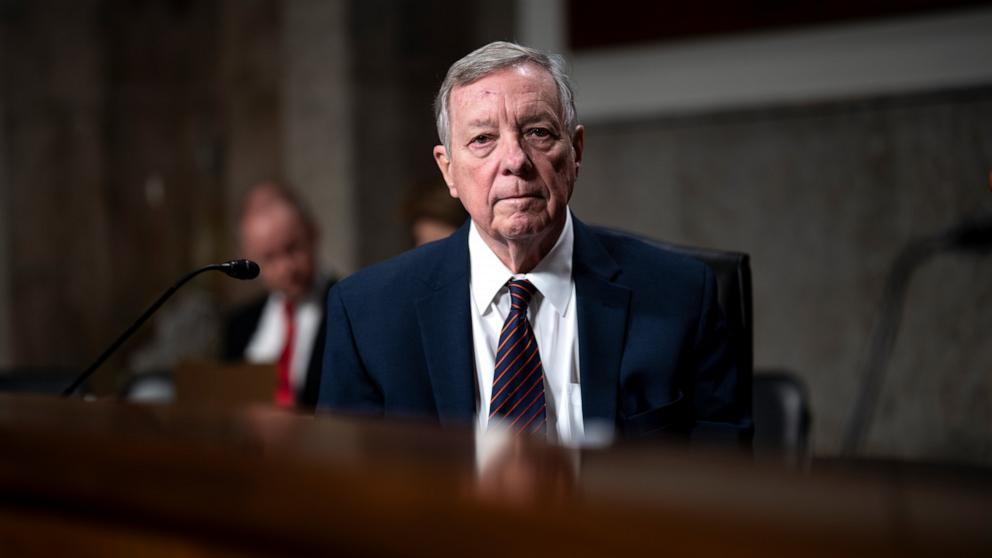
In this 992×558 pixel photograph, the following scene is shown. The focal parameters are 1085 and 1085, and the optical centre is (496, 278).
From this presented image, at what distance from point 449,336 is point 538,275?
17 cm

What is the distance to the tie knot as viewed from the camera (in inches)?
66.0

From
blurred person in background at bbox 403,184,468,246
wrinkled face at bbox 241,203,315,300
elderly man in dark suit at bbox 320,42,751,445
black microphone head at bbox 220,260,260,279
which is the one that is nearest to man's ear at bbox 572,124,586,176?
elderly man in dark suit at bbox 320,42,751,445

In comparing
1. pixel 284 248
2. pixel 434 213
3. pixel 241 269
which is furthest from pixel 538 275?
pixel 284 248

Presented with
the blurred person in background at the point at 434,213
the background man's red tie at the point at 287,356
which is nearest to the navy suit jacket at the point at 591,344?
the blurred person in background at the point at 434,213

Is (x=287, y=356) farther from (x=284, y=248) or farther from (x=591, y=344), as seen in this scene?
(x=591, y=344)

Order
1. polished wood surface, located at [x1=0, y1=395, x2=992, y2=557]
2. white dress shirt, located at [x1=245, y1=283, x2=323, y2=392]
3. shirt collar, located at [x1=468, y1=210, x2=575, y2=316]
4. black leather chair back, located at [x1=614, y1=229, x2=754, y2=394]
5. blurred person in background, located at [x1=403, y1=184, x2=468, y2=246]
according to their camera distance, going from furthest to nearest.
A: 1. white dress shirt, located at [x1=245, y1=283, x2=323, y2=392]
2. blurred person in background, located at [x1=403, y1=184, x2=468, y2=246]
3. black leather chair back, located at [x1=614, y1=229, x2=754, y2=394]
4. shirt collar, located at [x1=468, y1=210, x2=575, y2=316]
5. polished wood surface, located at [x1=0, y1=395, x2=992, y2=557]

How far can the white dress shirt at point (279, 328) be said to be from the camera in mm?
3977

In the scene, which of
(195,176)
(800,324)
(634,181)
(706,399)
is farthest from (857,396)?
(195,176)

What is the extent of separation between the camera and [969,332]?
409cm

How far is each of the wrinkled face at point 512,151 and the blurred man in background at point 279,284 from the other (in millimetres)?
2372

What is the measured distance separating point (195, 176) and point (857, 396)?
12.2 ft

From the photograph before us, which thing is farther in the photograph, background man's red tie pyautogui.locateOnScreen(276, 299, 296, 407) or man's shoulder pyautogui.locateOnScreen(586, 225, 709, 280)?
background man's red tie pyautogui.locateOnScreen(276, 299, 296, 407)

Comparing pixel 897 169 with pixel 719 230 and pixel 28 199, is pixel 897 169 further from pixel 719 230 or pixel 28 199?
pixel 28 199

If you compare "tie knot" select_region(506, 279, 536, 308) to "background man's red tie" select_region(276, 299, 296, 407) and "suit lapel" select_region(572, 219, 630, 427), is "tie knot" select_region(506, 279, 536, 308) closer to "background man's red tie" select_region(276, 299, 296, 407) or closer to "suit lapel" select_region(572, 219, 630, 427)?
"suit lapel" select_region(572, 219, 630, 427)
